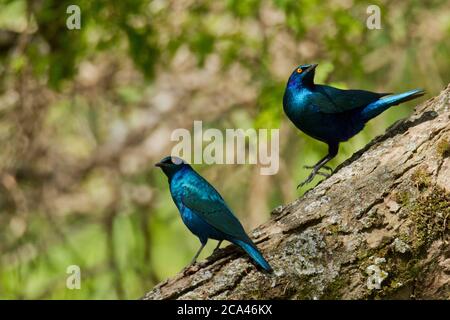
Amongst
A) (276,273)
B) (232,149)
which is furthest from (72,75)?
(276,273)

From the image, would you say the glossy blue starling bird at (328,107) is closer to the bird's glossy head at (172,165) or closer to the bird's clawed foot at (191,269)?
the bird's glossy head at (172,165)

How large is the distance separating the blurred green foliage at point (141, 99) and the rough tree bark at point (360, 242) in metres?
2.01

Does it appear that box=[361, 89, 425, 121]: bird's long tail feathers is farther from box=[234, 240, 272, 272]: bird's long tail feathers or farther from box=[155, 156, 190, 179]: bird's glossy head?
box=[234, 240, 272, 272]: bird's long tail feathers

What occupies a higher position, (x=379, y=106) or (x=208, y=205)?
(x=379, y=106)

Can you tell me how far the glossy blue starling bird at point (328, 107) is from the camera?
14.0 feet

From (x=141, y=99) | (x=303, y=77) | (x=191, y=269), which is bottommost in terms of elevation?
(x=191, y=269)

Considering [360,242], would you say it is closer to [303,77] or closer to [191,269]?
[191,269]

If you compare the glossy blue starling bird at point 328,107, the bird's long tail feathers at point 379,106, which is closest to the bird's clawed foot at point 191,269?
the glossy blue starling bird at point 328,107

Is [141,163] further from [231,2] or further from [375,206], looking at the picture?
[375,206]

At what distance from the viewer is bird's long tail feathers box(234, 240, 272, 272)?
134 inches

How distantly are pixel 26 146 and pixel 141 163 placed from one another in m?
2.43

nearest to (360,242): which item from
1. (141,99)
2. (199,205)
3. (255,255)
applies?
(255,255)

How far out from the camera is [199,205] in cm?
401

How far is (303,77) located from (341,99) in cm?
30
